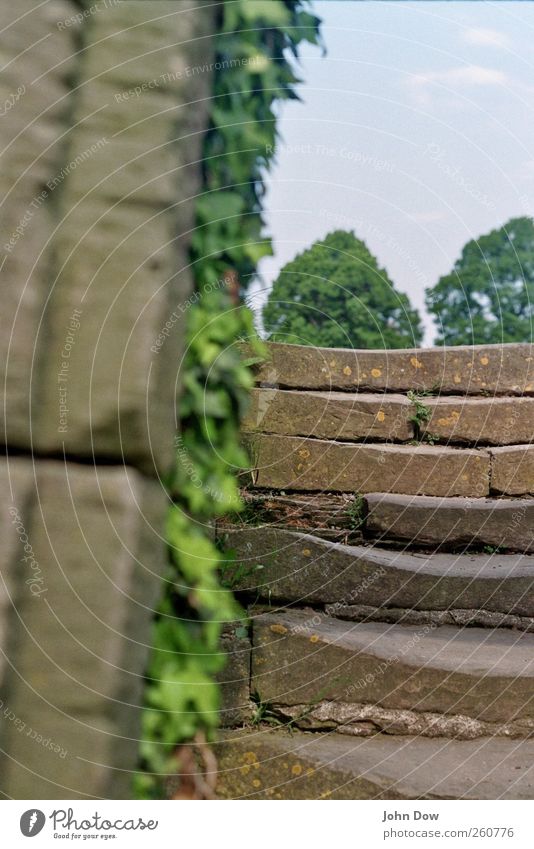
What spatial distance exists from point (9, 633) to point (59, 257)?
602 mm

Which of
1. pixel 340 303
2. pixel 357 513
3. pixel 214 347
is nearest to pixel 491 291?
pixel 340 303

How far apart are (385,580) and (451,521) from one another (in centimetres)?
37

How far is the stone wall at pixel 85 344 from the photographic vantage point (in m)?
1.26

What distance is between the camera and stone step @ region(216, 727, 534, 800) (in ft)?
5.13

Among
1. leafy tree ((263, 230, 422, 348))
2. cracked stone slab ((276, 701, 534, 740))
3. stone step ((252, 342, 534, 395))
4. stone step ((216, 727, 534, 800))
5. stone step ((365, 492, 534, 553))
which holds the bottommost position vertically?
stone step ((216, 727, 534, 800))

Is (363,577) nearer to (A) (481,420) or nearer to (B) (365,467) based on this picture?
(B) (365,467)

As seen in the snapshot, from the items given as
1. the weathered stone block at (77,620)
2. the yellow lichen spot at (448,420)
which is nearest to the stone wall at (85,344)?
the weathered stone block at (77,620)

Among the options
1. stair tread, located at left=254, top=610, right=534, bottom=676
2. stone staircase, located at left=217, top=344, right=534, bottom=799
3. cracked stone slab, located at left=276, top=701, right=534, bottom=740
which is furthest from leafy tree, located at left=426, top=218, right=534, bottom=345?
cracked stone slab, located at left=276, top=701, right=534, bottom=740

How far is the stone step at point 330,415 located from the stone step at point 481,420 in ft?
0.30

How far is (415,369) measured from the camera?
278 cm

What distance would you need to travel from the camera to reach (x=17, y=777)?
1.30 metres

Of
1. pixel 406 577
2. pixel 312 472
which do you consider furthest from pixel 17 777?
pixel 312 472

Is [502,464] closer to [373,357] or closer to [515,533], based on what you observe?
[515,533]

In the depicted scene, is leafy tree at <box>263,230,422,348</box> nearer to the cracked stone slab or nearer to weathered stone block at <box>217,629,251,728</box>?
weathered stone block at <box>217,629,251,728</box>
